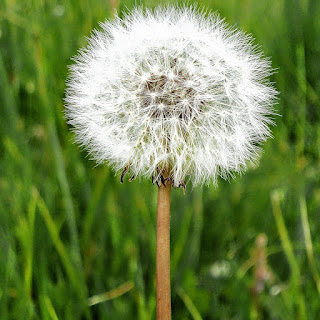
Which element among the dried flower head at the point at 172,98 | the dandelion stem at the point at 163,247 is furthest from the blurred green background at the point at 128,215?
the dandelion stem at the point at 163,247

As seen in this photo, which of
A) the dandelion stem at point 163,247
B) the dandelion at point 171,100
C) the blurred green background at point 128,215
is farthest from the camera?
the blurred green background at point 128,215

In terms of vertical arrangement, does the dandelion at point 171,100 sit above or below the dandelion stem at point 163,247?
above

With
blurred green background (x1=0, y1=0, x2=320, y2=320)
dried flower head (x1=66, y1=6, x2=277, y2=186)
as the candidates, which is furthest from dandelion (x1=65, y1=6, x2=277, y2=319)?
blurred green background (x1=0, y1=0, x2=320, y2=320)

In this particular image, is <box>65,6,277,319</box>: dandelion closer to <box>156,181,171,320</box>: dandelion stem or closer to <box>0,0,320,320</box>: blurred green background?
<box>156,181,171,320</box>: dandelion stem

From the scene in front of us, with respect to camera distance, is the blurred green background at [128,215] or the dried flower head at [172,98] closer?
the dried flower head at [172,98]

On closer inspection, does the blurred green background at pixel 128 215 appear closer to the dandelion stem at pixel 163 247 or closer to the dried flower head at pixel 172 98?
the dried flower head at pixel 172 98

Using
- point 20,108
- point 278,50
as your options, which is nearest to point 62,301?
point 20,108

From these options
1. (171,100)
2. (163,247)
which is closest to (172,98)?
(171,100)
